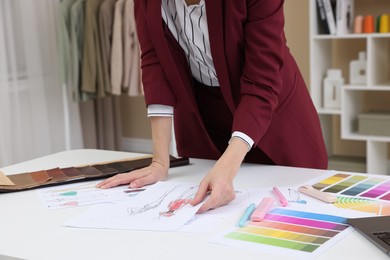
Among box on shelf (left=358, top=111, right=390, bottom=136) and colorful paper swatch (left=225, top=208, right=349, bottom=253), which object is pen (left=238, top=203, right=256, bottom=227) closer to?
colorful paper swatch (left=225, top=208, right=349, bottom=253)

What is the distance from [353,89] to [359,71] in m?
0.15

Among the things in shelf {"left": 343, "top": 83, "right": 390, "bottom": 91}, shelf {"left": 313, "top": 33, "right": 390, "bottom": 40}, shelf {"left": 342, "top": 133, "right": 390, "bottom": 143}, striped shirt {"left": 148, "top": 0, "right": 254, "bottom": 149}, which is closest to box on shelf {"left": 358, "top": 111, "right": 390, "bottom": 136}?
shelf {"left": 342, "top": 133, "right": 390, "bottom": 143}

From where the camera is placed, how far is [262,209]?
107cm

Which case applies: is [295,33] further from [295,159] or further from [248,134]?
[248,134]

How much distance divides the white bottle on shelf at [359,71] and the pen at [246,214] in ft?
7.75

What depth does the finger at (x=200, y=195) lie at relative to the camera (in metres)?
1.12

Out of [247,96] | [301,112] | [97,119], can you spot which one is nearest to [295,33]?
[97,119]

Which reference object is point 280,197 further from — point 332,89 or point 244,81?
point 332,89

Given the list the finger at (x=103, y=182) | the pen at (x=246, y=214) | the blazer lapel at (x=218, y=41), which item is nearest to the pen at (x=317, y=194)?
the pen at (x=246, y=214)

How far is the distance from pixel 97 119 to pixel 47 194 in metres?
2.94

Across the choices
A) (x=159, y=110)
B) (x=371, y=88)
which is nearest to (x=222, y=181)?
(x=159, y=110)

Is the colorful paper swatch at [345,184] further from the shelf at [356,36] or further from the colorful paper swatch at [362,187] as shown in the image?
the shelf at [356,36]

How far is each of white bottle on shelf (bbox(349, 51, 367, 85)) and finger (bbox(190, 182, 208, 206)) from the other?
7.63 ft

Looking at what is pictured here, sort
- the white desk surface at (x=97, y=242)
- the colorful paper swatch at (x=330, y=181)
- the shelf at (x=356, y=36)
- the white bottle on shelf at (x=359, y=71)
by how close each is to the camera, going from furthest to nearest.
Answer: the white bottle on shelf at (x=359, y=71) → the shelf at (x=356, y=36) → the colorful paper swatch at (x=330, y=181) → the white desk surface at (x=97, y=242)
